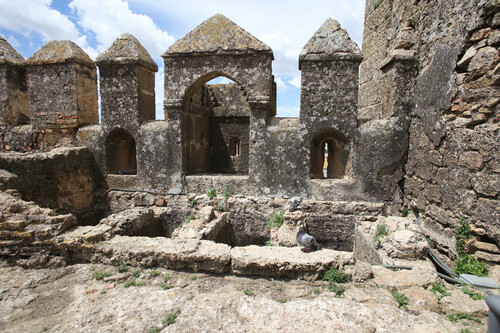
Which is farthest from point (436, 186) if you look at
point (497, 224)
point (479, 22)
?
point (479, 22)

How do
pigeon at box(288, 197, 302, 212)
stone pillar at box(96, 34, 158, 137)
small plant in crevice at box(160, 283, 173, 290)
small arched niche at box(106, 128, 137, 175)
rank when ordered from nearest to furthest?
small plant in crevice at box(160, 283, 173, 290) → pigeon at box(288, 197, 302, 212) → stone pillar at box(96, 34, 158, 137) → small arched niche at box(106, 128, 137, 175)

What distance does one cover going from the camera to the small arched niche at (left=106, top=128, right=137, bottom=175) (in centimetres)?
703

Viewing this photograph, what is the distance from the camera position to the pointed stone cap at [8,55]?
7.51 meters

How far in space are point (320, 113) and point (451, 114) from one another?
2.22 metres

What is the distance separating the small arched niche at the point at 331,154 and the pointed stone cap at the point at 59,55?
18.8ft

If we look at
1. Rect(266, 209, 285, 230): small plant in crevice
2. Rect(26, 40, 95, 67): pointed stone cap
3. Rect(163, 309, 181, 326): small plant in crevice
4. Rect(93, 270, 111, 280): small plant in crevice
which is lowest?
Rect(163, 309, 181, 326): small plant in crevice

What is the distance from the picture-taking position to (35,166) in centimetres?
587

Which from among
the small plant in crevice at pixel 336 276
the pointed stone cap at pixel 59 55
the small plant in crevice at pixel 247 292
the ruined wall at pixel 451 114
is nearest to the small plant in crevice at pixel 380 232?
the ruined wall at pixel 451 114

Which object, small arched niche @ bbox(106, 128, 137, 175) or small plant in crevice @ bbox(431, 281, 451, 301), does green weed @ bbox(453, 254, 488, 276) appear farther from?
small arched niche @ bbox(106, 128, 137, 175)

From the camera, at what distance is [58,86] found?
7.02m

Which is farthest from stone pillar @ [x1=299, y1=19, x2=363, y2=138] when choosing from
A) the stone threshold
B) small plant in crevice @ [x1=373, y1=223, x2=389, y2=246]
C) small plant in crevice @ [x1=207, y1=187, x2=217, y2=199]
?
the stone threshold

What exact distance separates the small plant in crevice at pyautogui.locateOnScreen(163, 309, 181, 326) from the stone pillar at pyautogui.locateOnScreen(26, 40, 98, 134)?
5.85m

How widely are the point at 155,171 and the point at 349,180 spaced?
13.8ft

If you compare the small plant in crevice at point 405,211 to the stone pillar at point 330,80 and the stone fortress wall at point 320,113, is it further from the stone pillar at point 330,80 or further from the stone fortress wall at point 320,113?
the stone pillar at point 330,80
